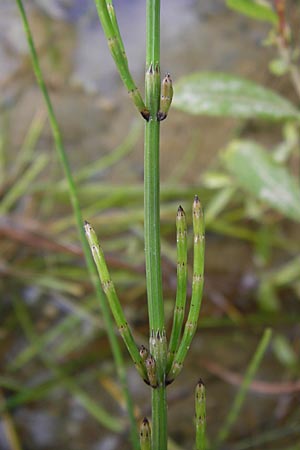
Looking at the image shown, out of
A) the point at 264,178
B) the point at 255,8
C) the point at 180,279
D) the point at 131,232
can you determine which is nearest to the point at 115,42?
the point at 180,279

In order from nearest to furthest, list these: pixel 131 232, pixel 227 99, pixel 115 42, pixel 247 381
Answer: pixel 115 42 → pixel 247 381 → pixel 227 99 → pixel 131 232

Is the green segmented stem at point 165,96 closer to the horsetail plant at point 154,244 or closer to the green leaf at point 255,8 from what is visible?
the horsetail plant at point 154,244

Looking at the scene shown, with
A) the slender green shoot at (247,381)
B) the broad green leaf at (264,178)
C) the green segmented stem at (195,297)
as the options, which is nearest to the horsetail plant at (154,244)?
the green segmented stem at (195,297)

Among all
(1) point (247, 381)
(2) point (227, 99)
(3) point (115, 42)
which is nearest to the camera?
(3) point (115, 42)

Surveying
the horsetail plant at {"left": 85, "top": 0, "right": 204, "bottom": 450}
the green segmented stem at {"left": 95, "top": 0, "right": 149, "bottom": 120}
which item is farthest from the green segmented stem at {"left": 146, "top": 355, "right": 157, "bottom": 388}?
the green segmented stem at {"left": 95, "top": 0, "right": 149, "bottom": 120}

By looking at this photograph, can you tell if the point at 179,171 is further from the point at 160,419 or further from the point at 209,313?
the point at 160,419

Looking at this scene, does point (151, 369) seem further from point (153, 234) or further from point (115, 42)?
point (115, 42)
